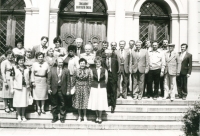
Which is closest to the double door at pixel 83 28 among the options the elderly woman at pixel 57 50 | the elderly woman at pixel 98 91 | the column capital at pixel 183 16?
the elderly woman at pixel 57 50

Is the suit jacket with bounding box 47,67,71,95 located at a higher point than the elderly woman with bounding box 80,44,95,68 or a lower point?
lower

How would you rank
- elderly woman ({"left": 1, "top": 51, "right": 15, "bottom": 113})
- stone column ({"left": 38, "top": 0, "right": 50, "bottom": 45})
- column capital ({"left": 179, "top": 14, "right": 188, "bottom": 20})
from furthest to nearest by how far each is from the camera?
column capital ({"left": 179, "top": 14, "right": 188, "bottom": 20})
stone column ({"left": 38, "top": 0, "right": 50, "bottom": 45})
elderly woman ({"left": 1, "top": 51, "right": 15, "bottom": 113})

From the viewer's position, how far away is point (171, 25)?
35.1ft

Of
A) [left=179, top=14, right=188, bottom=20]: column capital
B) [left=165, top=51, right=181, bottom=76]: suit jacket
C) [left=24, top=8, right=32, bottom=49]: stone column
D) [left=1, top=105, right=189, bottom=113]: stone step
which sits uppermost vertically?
[left=179, top=14, right=188, bottom=20]: column capital

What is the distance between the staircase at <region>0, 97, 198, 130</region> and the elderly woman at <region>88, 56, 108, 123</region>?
482 mm

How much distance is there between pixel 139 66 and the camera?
7777 mm

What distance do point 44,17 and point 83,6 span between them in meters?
1.96

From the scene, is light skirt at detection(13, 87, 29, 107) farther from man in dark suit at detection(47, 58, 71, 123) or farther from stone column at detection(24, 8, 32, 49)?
stone column at detection(24, 8, 32, 49)

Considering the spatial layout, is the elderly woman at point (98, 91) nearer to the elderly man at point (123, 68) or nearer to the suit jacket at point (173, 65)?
the elderly man at point (123, 68)

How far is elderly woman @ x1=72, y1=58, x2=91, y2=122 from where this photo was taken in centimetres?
644

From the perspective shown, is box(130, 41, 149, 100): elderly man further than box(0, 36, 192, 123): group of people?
Yes

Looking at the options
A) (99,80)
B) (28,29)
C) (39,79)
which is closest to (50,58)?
(39,79)
